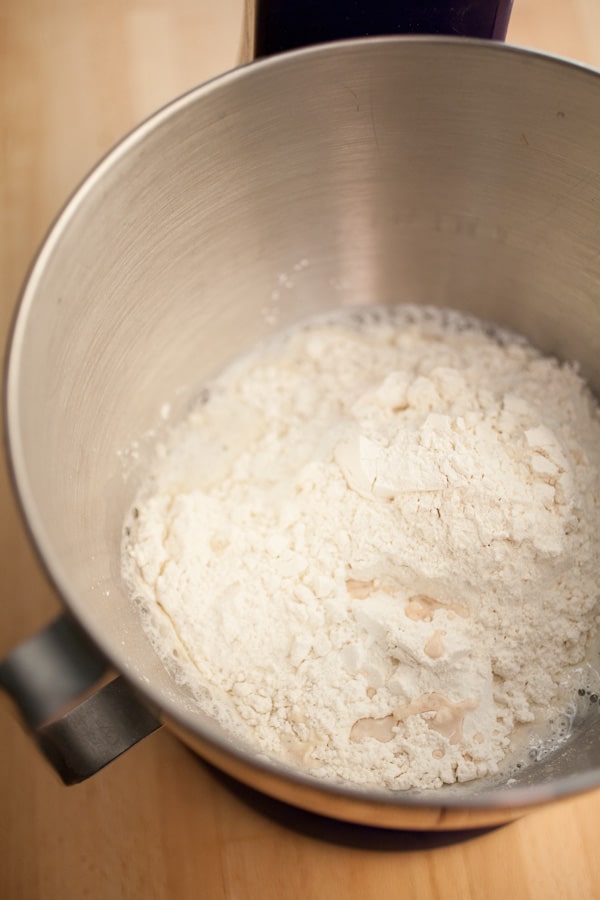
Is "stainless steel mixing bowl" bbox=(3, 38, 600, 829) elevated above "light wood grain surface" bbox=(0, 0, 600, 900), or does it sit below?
above

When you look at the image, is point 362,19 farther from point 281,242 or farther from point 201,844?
point 201,844

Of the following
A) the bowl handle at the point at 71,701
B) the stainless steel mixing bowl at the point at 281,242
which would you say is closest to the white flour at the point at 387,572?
the stainless steel mixing bowl at the point at 281,242

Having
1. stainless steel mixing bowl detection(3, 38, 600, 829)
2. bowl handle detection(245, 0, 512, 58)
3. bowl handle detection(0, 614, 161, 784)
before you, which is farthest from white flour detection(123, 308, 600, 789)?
bowl handle detection(245, 0, 512, 58)

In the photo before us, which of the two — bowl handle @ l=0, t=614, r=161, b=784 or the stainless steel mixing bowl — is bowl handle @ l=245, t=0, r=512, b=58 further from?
bowl handle @ l=0, t=614, r=161, b=784

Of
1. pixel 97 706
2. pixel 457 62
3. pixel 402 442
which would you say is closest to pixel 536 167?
pixel 457 62

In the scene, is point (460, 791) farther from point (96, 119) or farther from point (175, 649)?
point (96, 119)

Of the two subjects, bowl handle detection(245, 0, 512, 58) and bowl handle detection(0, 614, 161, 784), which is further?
bowl handle detection(245, 0, 512, 58)

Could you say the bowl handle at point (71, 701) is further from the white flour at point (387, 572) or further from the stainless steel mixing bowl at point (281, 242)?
the white flour at point (387, 572)

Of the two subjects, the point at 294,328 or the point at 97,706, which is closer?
the point at 97,706
